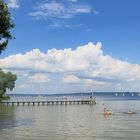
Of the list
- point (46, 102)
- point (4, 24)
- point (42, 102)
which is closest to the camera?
point (4, 24)

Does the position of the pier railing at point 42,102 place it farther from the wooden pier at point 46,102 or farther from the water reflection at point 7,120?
the water reflection at point 7,120

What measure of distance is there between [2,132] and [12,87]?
103625 millimetres

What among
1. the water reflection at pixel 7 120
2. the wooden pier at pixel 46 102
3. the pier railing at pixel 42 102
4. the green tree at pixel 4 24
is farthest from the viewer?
the pier railing at pixel 42 102

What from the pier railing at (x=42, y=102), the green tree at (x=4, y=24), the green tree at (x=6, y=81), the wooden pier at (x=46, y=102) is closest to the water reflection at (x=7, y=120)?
the green tree at (x=4, y=24)

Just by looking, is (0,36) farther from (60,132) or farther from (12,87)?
(12,87)

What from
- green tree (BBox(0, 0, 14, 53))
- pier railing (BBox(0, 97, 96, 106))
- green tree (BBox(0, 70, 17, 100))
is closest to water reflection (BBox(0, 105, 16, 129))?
green tree (BBox(0, 0, 14, 53))

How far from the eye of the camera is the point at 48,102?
151750 mm

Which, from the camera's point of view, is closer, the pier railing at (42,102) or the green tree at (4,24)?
the green tree at (4,24)

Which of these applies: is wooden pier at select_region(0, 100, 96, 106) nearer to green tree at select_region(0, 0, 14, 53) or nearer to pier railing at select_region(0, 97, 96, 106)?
pier railing at select_region(0, 97, 96, 106)

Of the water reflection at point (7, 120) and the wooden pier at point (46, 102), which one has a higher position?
the wooden pier at point (46, 102)

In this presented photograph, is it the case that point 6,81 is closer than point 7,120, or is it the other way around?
point 7,120

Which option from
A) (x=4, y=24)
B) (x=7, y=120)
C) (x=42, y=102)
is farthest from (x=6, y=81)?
(x=4, y=24)

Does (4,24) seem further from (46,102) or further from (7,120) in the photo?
(46,102)

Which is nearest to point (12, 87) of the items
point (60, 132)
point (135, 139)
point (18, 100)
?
point (18, 100)
